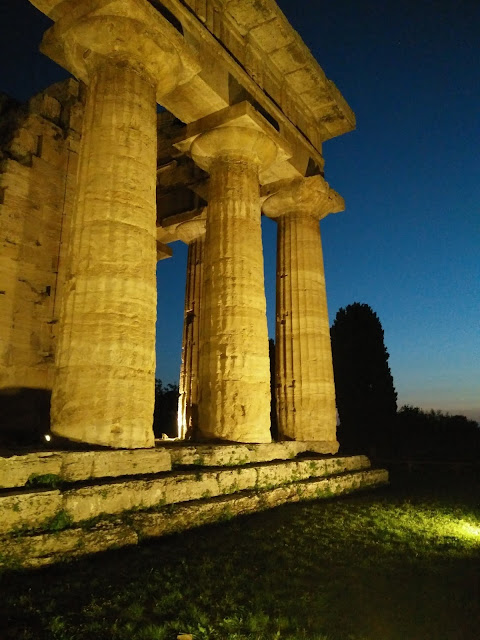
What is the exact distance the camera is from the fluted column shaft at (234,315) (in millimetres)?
9984

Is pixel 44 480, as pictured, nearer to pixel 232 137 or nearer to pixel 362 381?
pixel 232 137

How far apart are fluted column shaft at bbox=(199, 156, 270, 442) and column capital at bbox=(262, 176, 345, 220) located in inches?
108

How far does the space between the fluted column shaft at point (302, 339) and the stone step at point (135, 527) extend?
360 centimetres

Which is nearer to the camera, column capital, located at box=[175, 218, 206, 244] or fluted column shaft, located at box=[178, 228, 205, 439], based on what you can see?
fluted column shaft, located at box=[178, 228, 205, 439]

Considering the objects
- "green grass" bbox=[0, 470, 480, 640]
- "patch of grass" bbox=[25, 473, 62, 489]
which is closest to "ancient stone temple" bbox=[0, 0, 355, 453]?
"patch of grass" bbox=[25, 473, 62, 489]

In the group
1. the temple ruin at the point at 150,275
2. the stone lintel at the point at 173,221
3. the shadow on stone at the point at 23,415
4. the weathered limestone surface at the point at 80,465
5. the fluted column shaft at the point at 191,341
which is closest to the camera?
the weathered limestone surface at the point at 80,465

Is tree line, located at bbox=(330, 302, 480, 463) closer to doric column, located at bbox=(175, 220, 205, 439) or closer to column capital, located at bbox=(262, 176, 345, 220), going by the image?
doric column, located at bbox=(175, 220, 205, 439)

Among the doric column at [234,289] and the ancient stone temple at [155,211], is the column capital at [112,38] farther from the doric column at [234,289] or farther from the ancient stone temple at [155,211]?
the doric column at [234,289]

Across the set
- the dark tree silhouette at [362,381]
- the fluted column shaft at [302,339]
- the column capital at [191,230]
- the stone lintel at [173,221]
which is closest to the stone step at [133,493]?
the fluted column shaft at [302,339]

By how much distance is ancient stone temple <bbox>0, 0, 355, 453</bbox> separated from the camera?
24.8ft

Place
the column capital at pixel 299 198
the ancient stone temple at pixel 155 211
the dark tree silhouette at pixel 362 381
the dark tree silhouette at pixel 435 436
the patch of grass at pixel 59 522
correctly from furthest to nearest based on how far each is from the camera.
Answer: the dark tree silhouette at pixel 362 381, the dark tree silhouette at pixel 435 436, the column capital at pixel 299 198, the ancient stone temple at pixel 155 211, the patch of grass at pixel 59 522

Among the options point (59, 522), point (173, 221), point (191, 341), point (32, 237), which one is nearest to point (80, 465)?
point (59, 522)

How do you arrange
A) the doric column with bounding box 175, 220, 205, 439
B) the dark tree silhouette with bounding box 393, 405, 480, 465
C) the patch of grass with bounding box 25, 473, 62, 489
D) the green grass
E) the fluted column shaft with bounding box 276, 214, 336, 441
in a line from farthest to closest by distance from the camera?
1. the dark tree silhouette with bounding box 393, 405, 480, 465
2. the doric column with bounding box 175, 220, 205, 439
3. the fluted column shaft with bounding box 276, 214, 336, 441
4. the patch of grass with bounding box 25, 473, 62, 489
5. the green grass

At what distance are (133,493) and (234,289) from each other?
5710 millimetres
